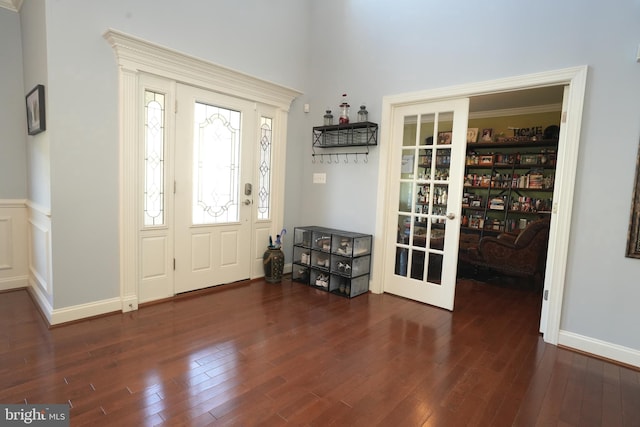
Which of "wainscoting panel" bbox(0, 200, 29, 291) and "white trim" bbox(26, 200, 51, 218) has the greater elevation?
"white trim" bbox(26, 200, 51, 218)

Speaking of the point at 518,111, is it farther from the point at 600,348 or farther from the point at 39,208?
the point at 39,208

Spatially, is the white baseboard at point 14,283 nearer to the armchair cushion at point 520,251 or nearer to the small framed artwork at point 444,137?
the small framed artwork at point 444,137

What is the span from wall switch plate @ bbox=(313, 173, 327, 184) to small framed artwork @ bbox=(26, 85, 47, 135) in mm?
2790

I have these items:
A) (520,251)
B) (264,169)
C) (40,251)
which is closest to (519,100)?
(520,251)

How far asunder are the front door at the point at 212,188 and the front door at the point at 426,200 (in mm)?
1721

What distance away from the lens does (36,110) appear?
2.85m

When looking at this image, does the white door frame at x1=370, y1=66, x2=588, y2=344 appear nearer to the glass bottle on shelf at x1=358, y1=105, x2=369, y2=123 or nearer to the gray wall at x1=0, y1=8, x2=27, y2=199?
the glass bottle on shelf at x1=358, y1=105, x2=369, y2=123

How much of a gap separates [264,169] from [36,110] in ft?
7.25

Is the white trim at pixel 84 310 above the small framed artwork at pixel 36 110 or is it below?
below

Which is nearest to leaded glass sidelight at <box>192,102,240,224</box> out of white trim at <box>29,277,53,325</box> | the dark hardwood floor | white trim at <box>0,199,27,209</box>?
the dark hardwood floor

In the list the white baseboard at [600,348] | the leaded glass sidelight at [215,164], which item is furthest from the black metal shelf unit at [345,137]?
the white baseboard at [600,348]

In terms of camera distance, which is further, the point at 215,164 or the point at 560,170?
the point at 215,164

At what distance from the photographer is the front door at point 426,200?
11.1 feet

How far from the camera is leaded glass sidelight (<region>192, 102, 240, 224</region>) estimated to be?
3562 mm
